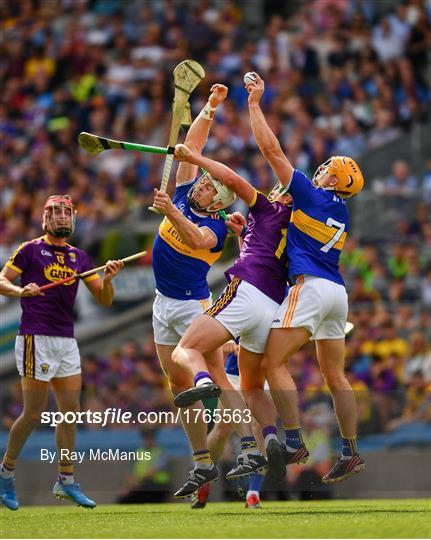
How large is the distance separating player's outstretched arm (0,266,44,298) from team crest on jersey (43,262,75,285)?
194 millimetres

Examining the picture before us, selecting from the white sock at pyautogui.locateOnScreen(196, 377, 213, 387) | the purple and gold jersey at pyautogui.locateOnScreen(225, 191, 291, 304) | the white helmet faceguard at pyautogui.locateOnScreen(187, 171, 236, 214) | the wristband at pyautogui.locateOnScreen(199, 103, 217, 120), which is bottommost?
the white sock at pyautogui.locateOnScreen(196, 377, 213, 387)

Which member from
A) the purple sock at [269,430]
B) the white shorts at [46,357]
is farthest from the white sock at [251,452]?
the white shorts at [46,357]

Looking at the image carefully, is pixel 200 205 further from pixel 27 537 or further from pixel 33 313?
pixel 27 537

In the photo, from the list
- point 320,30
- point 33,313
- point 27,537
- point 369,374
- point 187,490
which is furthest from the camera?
point 320,30

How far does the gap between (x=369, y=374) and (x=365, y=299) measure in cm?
142

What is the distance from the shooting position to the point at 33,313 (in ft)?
39.4

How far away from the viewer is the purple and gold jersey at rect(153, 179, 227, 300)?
11594 millimetres

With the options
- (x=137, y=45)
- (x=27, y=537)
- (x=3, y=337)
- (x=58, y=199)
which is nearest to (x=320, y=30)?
(x=137, y=45)

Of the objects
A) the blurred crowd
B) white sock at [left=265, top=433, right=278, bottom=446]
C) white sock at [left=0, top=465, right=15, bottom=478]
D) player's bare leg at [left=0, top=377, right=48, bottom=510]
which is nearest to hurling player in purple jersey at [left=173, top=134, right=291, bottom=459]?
white sock at [left=265, top=433, right=278, bottom=446]

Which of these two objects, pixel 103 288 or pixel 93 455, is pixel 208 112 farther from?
pixel 93 455

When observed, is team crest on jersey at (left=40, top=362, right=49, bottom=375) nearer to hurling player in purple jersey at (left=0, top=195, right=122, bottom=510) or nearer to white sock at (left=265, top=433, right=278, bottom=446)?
hurling player in purple jersey at (left=0, top=195, right=122, bottom=510)

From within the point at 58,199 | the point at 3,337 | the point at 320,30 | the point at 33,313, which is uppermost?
the point at 320,30

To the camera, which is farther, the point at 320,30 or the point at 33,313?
the point at 320,30

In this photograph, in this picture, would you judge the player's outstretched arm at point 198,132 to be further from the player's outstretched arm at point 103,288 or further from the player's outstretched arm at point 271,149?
the player's outstretched arm at point 103,288
